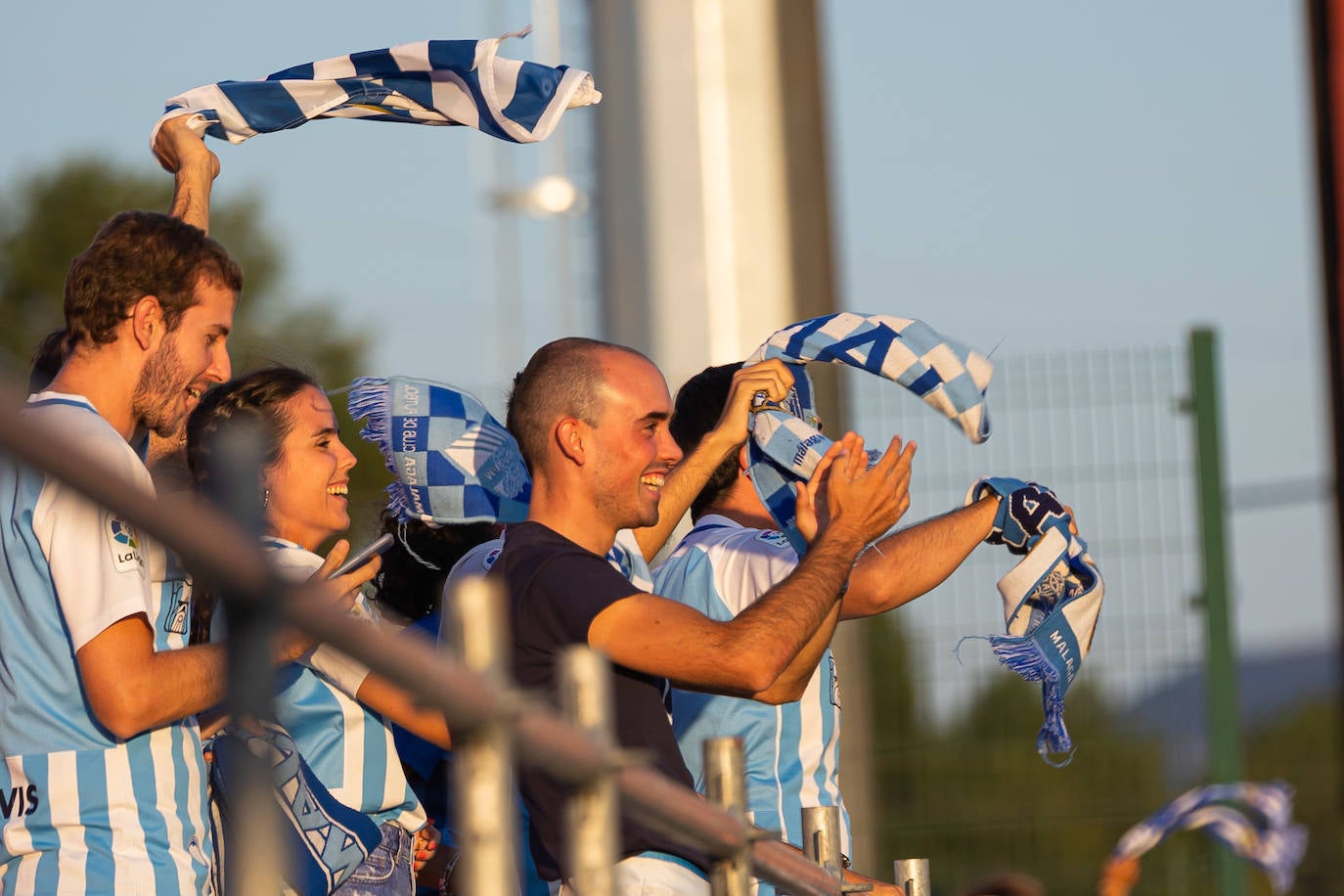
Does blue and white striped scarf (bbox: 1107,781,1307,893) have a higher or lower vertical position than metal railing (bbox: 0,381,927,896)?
lower

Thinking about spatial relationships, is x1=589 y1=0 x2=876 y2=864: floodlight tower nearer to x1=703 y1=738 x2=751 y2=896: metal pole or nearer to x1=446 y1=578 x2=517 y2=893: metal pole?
x1=703 y1=738 x2=751 y2=896: metal pole

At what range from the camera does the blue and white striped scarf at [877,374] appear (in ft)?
11.8

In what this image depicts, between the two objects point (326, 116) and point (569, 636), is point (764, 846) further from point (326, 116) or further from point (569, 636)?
point (326, 116)

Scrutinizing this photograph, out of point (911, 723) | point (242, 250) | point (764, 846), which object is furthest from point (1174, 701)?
point (242, 250)

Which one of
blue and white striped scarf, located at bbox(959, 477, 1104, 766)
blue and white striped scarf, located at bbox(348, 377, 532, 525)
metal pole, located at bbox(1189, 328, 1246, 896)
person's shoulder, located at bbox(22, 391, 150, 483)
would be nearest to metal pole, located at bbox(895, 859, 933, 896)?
blue and white striped scarf, located at bbox(959, 477, 1104, 766)

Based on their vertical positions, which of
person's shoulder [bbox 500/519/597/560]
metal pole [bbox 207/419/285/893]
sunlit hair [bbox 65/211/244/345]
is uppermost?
sunlit hair [bbox 65/211/244/345]

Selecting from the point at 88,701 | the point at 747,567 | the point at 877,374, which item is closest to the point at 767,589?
the point at 747,567

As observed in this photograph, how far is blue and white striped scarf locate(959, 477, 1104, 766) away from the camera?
3777 mm

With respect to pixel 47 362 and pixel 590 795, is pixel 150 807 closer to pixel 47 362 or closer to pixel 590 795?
pixel 47 362

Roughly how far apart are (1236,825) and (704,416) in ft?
12.9

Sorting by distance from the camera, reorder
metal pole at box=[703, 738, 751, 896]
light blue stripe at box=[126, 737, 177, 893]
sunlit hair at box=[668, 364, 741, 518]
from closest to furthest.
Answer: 1. metal pole at box=[703, 738, 751, 896]
2. light blue stripe at box=[126, 737, 177, 893]
3. sunlit hair at box=[668, 364, 741, 518]

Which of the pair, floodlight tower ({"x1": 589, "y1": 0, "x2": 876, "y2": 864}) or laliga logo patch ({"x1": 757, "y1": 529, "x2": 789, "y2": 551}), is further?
floodlight tower ({"x1": 589, "y1": 0, "x2": 876, "y2": 864})

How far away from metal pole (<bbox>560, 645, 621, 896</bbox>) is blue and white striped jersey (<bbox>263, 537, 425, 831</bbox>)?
143cm

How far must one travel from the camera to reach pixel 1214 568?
281 inches
